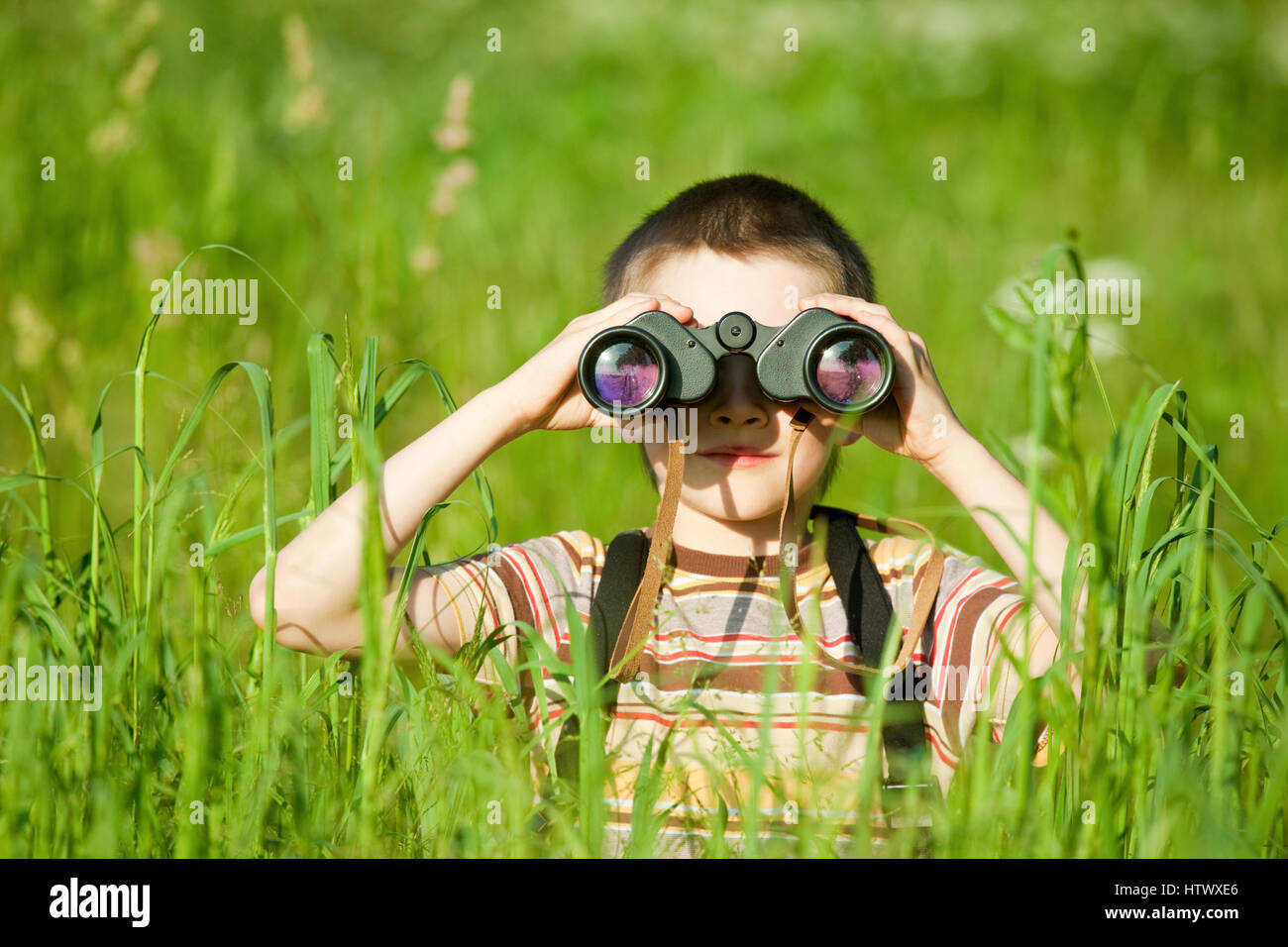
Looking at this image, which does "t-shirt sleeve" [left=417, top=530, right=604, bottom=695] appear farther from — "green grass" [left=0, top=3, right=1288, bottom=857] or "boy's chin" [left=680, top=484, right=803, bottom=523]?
"boy's chin" [left=680, top=484, right=803, bottom=523]

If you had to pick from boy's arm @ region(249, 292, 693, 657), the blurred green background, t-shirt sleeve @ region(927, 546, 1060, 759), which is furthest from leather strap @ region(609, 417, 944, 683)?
the blurred green background

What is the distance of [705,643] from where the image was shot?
2021mm

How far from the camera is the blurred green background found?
3436mm

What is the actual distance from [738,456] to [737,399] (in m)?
0.09

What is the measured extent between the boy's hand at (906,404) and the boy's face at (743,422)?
67mm

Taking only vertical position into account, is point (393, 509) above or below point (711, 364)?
below

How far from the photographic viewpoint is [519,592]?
2.04 m

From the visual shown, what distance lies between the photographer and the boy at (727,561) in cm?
185

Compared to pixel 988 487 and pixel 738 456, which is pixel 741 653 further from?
pixel 988 487

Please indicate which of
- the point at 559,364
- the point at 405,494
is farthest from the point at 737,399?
the point at 405,494

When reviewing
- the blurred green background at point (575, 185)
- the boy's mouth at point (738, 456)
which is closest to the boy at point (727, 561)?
the boy's mouth at point (738, 456)

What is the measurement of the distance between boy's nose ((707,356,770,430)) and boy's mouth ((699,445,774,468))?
34 mm
